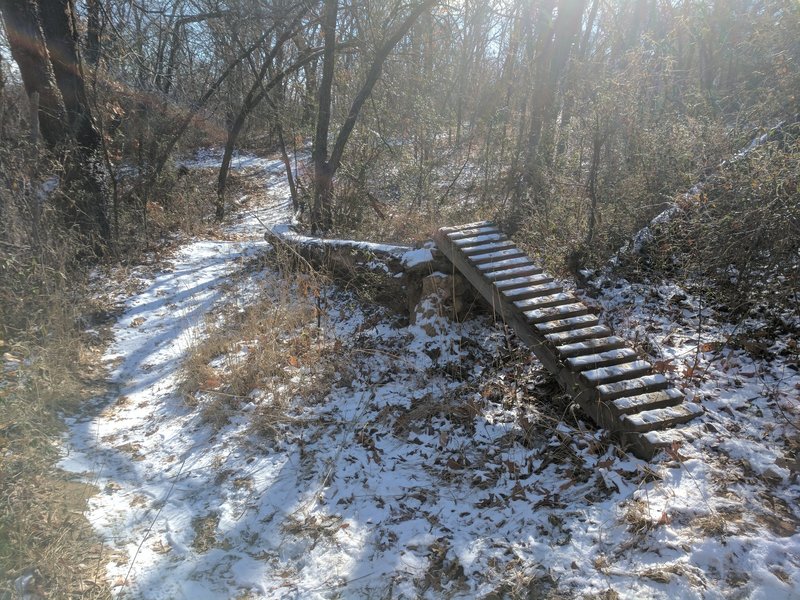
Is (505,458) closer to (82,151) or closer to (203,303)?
(203,303)

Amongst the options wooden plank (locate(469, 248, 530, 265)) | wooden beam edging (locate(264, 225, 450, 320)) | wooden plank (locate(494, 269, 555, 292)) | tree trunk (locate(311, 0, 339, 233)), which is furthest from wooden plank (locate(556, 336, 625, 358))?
tree trunk (locate(311, 0, 339, 233))

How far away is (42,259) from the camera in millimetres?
4938

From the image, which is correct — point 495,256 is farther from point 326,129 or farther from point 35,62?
point 35,62

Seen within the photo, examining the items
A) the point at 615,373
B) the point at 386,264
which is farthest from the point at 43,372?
the point at 615,373

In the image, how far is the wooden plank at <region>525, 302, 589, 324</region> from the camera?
3745 millimetres

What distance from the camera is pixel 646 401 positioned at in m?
3.05

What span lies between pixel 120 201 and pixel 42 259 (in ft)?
12.1

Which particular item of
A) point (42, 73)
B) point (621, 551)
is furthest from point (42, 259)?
point (621, 551)

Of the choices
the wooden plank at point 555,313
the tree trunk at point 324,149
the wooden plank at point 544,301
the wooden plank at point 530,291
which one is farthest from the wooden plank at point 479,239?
the tree trunk at point 324,149

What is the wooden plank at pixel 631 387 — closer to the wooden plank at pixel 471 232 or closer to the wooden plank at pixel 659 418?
the wooden plank at pixel 659 418

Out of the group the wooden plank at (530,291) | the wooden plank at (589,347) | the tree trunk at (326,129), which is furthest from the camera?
the tree trunk at (326,129)

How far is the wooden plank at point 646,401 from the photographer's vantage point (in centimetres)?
300

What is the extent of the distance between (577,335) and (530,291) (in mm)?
626

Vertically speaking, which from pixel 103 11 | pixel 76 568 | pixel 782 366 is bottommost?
pixel 76 568
